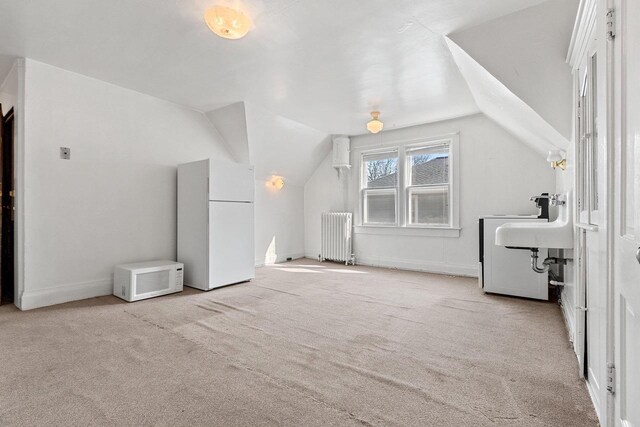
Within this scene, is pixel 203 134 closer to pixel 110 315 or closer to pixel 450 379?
pixel 110 315

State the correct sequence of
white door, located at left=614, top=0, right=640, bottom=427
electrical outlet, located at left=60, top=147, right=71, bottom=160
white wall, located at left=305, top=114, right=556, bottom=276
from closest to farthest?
1. white door, located at left=614, top=0, right=640, bottom=427
2. electrical outlet, located at left=60, top=147, right=71, bottom=160
3. white wall, located at left=305, top=114, right=556, bottom=276

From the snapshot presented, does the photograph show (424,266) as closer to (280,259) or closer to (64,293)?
(280,259)

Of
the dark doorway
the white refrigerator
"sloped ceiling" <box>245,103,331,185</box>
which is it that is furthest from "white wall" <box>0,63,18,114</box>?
"sloped ceiling" <box>245,103,331,185</box>

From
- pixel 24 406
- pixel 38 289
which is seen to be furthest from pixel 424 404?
pixel 38 289

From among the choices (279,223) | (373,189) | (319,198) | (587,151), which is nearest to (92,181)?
(279,223)

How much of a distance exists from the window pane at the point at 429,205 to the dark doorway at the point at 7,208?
5.03 m

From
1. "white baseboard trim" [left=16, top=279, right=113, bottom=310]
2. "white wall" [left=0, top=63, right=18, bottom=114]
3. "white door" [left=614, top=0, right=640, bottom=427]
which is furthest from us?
"white wall" [left=0, top=63, right=18, bottom=114]

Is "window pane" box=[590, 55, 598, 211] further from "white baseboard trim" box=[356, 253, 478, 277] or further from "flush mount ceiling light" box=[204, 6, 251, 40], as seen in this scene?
"white baseboard trim" box=[356, 253, 478, 277]

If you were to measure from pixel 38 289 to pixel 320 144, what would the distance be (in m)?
4.21

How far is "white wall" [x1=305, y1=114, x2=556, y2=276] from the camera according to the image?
157 inches

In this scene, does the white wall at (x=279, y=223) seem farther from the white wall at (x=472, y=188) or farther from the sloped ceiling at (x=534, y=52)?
the sloped ceiling at (x=534, y=52)

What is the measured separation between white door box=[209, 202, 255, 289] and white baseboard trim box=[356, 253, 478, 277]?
86.5 inches

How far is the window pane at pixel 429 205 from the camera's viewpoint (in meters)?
4.65

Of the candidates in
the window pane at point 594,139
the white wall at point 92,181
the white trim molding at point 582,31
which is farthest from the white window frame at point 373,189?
the window pane at point 594,139
